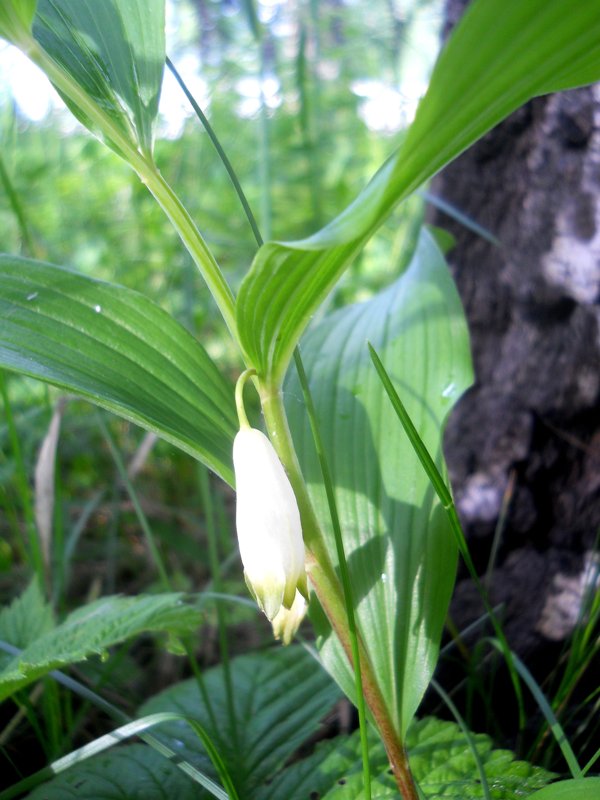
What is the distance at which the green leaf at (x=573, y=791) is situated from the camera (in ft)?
1.59

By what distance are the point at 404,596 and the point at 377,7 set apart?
270 cm

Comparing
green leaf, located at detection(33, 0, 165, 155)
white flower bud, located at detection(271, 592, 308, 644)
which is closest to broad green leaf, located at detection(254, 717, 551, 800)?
white flower bud, located at detection(271, 592, 308, 644)

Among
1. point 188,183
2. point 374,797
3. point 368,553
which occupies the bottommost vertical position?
point 374,797

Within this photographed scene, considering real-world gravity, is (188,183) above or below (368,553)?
above

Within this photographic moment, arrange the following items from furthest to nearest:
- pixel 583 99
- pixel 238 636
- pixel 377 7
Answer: pixel 377 7 < pixel 238 636 < pixel 583 99

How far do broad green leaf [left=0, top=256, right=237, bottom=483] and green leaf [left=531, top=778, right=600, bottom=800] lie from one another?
14.8 inches

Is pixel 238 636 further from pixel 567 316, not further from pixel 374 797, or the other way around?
pixel 567 316

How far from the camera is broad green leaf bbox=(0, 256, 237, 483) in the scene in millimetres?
583

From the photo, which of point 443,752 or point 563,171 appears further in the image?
point 563,171

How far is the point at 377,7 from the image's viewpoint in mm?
2662

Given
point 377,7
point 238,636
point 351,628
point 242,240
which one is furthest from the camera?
point 377,7

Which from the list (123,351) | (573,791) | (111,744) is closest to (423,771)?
(573,791)

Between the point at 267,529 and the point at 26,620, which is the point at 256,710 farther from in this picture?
the point at 267,529

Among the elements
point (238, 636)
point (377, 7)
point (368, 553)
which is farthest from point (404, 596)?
point (377, 7)
